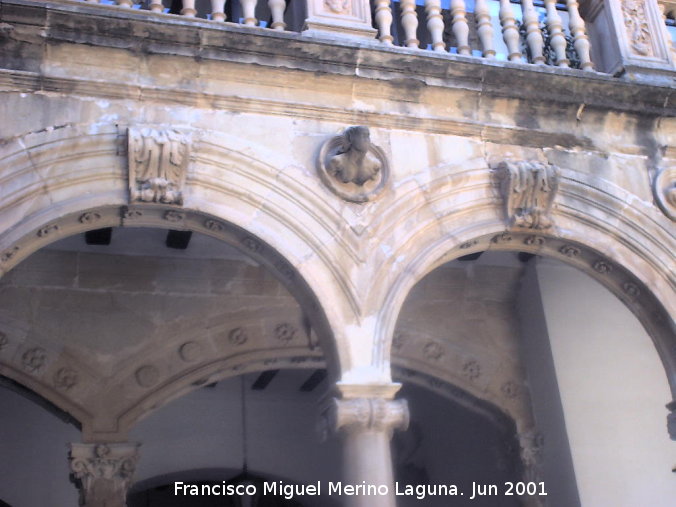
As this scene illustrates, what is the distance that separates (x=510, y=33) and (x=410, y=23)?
580 millimetres

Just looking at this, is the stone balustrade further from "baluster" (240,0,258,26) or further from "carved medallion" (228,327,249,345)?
"carved medallion" (228,327,249,345)

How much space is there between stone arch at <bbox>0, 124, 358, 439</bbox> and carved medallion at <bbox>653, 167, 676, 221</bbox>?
1782 millimetres

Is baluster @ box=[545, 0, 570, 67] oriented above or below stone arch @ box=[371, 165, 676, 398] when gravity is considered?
above

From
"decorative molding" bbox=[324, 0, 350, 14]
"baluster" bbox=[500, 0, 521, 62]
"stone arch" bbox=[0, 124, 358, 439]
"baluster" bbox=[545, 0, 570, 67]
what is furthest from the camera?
"baluster" bbox=[545, 0, 570, 67]

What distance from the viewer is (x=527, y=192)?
186 inches

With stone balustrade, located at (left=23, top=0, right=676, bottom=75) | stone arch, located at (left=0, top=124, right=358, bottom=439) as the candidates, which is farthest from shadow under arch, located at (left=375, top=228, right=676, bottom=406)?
stone balustrade, located at (left=23, top=0, right=676, bottom=75)

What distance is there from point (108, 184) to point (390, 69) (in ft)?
4.97

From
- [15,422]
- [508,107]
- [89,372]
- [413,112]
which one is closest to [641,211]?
[508,107]

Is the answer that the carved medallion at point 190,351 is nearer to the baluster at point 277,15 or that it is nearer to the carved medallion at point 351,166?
the carved medallion at point 351,166

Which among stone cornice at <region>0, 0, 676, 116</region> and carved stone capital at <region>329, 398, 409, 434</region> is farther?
stone cornice at <region>0, 0, 676, 116</region>

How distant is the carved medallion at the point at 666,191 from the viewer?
16.2 feet

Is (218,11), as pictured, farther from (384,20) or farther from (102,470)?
(102,470)

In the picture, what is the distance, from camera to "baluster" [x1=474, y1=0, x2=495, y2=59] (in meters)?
5.06

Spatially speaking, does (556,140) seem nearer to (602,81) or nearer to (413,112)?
(602,81)
